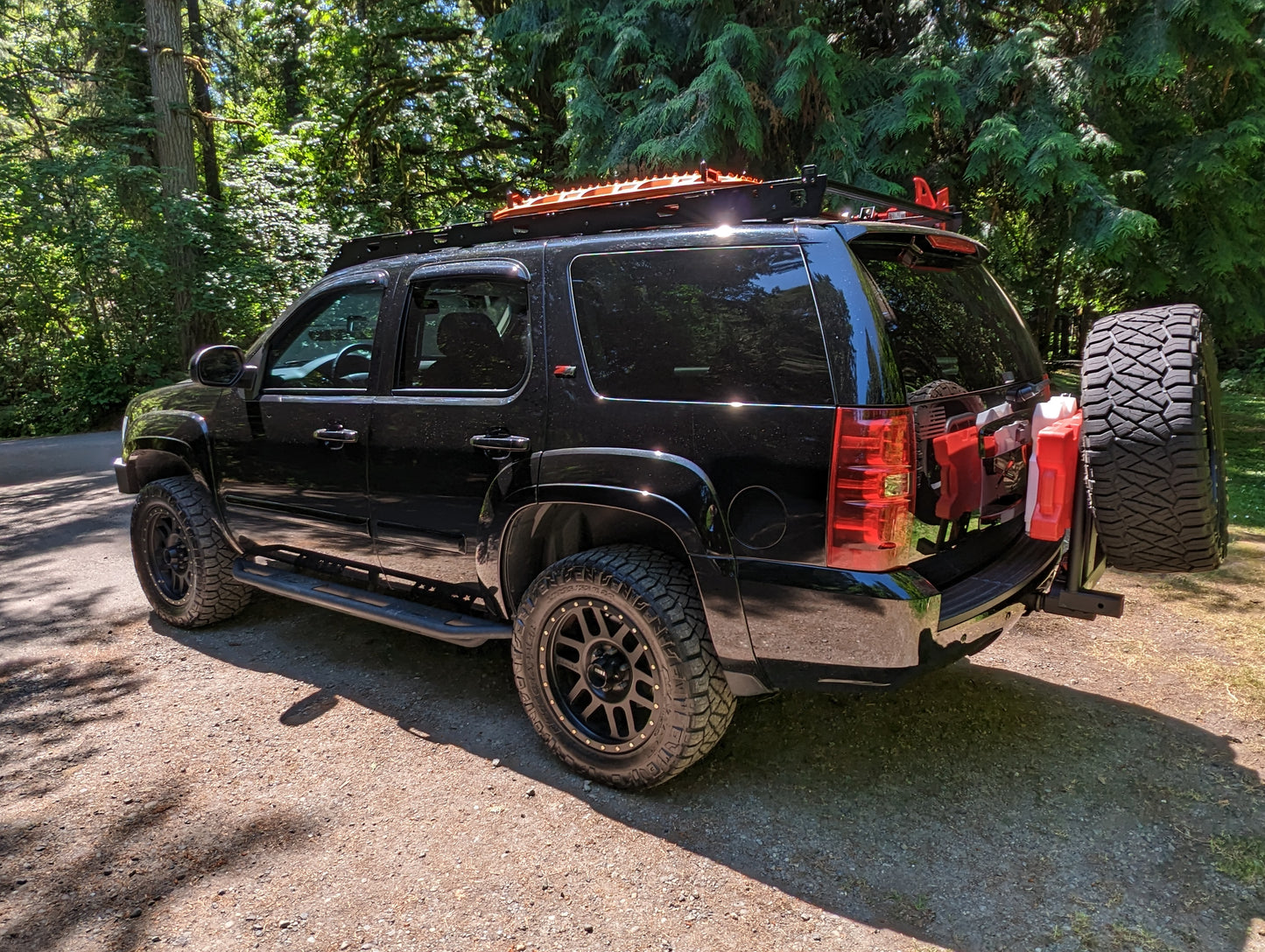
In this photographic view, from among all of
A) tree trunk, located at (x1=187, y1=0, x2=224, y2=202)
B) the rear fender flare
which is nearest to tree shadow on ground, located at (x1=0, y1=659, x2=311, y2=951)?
the rear fender flare

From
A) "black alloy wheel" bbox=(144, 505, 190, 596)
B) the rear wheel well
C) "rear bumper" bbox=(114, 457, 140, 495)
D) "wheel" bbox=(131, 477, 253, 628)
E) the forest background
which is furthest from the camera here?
the forest background

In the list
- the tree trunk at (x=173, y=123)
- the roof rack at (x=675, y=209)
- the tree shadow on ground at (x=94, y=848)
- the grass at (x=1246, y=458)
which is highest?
the tree trunk at (x=173, y=123)

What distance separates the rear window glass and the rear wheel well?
1037mm

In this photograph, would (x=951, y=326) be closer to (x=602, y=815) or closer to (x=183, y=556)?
(x=602, y=815)

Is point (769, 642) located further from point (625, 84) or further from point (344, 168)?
point (344, 168)

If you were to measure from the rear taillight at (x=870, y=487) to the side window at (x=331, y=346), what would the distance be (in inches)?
87.9

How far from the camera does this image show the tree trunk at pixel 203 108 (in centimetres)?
1531

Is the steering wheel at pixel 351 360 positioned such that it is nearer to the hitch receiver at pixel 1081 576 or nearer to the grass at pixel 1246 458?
the hitch receiver at pixel 1081 576

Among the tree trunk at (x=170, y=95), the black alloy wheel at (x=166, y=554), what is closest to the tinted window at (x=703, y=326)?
the black alloy wheel at (x=166, y=554)

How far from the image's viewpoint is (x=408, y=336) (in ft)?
11.6

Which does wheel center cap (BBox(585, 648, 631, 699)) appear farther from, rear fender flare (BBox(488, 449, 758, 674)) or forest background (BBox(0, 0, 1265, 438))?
forest background (BBox(0, 0, 1265, 438))

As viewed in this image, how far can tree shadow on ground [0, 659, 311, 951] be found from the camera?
7.80 feet

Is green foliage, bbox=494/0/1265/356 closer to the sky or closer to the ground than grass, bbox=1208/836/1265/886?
closer to the sky

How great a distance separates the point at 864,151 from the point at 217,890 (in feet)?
24.7
